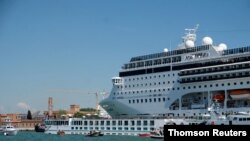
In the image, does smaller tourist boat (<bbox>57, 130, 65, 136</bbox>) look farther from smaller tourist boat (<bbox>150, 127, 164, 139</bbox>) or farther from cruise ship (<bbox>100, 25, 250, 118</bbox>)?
smaller tourist boat (<bbox>150, 127, 164, 139</bbox>)

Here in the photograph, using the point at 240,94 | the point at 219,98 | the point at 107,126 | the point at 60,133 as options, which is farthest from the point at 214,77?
the point at 60,133

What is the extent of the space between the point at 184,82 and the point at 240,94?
6.84 metres

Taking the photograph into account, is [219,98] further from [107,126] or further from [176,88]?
[107,126]

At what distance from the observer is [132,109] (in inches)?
2159

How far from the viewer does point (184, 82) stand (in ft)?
164

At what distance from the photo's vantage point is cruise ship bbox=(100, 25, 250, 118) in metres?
46.4

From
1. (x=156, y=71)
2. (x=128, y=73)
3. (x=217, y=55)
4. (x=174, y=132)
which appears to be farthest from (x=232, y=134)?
(x=128, y=73)

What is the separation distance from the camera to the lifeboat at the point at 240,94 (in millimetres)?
44588

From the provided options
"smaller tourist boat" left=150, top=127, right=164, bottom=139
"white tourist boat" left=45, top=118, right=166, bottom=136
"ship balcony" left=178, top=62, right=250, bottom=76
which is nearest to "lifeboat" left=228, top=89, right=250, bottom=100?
"ship balcony" left=178, top=62, right=250, bottom=76

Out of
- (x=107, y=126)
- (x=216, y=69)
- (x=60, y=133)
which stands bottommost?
(x=60, y=133)

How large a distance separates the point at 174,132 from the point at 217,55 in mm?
45750

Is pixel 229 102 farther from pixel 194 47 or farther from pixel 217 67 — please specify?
pixel 194 47

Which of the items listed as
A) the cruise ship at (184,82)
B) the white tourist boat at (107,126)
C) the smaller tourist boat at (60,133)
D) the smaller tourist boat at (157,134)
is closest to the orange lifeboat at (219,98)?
the cruise ship at (184,82)

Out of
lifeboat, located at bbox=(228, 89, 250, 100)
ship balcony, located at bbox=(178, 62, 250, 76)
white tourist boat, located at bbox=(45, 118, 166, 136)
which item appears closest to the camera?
lifeboat, located at bbox=(228, 89, 250, 100)
